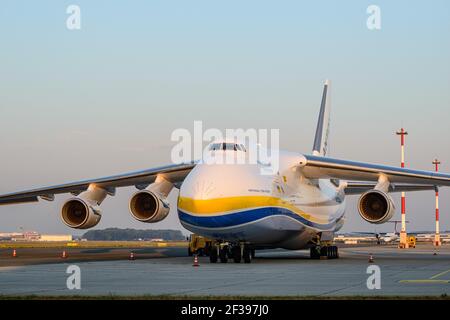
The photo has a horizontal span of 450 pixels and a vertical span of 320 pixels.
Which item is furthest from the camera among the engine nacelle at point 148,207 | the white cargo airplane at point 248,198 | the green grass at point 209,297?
the engine nacelle at point 148,207

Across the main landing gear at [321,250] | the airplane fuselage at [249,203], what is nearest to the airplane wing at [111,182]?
the airplane fuselage at [249,203]

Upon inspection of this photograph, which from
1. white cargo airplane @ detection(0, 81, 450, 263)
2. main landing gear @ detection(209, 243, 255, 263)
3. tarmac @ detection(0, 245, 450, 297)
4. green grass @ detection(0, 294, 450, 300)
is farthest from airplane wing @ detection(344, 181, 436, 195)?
green grass @ detection(0, 294, 450, 300)

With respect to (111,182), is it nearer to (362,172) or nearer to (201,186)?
(201,186)

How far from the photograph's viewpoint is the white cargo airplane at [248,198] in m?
28.1

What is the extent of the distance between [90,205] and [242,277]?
1321 cm

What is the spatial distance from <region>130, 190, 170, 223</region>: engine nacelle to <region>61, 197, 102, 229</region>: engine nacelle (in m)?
1.72

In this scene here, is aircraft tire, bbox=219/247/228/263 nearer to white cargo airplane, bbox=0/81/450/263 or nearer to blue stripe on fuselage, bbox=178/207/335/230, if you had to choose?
white cargo airplane, bbox=0/81/450/263

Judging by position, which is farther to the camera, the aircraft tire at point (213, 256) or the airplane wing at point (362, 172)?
the airplane wing at point (362, 172)

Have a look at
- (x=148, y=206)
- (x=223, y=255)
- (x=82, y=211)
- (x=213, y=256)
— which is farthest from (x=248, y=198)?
(x=82, y=211)

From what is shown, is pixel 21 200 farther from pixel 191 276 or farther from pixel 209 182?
pixel 191 276

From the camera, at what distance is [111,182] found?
33906 mm

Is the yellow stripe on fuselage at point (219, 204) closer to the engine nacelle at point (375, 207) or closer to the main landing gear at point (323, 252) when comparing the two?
the engine nacelle at point (375, 207)

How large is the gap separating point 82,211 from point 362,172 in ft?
38.5

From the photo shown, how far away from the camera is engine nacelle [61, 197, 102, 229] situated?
32750 mm
